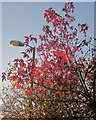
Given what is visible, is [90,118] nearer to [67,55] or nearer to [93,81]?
[93,81]

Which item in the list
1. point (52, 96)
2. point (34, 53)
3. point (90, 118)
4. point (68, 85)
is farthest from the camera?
point (34, 53)

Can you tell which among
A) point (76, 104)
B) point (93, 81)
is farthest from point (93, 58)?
point (76, 104)

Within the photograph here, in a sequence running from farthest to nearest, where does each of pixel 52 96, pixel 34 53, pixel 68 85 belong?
pixel 34 53 → pixel 52 96 → pixel 68 85

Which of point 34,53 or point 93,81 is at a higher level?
point 34,53

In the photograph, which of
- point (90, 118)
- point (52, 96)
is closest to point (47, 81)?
point (52, 96)

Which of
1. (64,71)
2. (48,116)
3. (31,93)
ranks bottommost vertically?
(48,116)

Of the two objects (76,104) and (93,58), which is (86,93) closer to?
(76,104)

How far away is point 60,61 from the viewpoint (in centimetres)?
1047

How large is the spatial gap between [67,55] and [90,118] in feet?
7.44

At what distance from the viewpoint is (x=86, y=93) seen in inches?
367

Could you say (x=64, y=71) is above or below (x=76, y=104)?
above

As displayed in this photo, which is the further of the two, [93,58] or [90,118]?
[93,58]

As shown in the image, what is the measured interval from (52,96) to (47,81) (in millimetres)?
576

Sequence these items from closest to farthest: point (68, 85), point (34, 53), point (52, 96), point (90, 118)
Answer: point (90, 118), point (68, 85), point (52, 96), point (34, 53)
